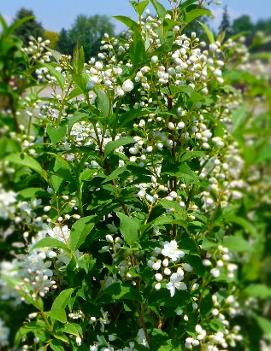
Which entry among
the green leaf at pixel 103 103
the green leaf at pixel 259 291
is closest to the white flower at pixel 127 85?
the green leaf at pixel 103 103

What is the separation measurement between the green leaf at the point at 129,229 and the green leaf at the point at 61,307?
0.32m

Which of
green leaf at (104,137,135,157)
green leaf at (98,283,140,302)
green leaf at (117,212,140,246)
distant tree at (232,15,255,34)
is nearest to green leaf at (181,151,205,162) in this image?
green leaf at (104,137,135,157)

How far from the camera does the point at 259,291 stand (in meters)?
1.36

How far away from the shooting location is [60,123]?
9.06 feet

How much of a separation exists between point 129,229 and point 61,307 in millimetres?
435

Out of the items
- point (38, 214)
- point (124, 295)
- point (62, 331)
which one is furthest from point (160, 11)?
point (62, 331)

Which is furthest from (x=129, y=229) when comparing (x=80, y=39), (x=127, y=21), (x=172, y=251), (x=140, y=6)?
(x=80, y=39)

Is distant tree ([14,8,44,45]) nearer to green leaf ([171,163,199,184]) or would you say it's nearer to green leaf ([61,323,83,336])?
green leaf ([171,163,199,184])

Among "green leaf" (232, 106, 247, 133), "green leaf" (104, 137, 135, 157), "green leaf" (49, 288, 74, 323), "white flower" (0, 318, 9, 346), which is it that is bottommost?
"white flower" (0, 318, 9, 346)

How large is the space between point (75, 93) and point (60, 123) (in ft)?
0.64

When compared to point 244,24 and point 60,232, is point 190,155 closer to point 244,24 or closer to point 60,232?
point 60,232

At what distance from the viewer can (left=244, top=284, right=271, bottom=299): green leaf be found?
133 centimetres

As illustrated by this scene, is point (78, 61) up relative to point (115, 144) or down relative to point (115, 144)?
up

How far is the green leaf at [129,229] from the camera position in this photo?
2.39 m
